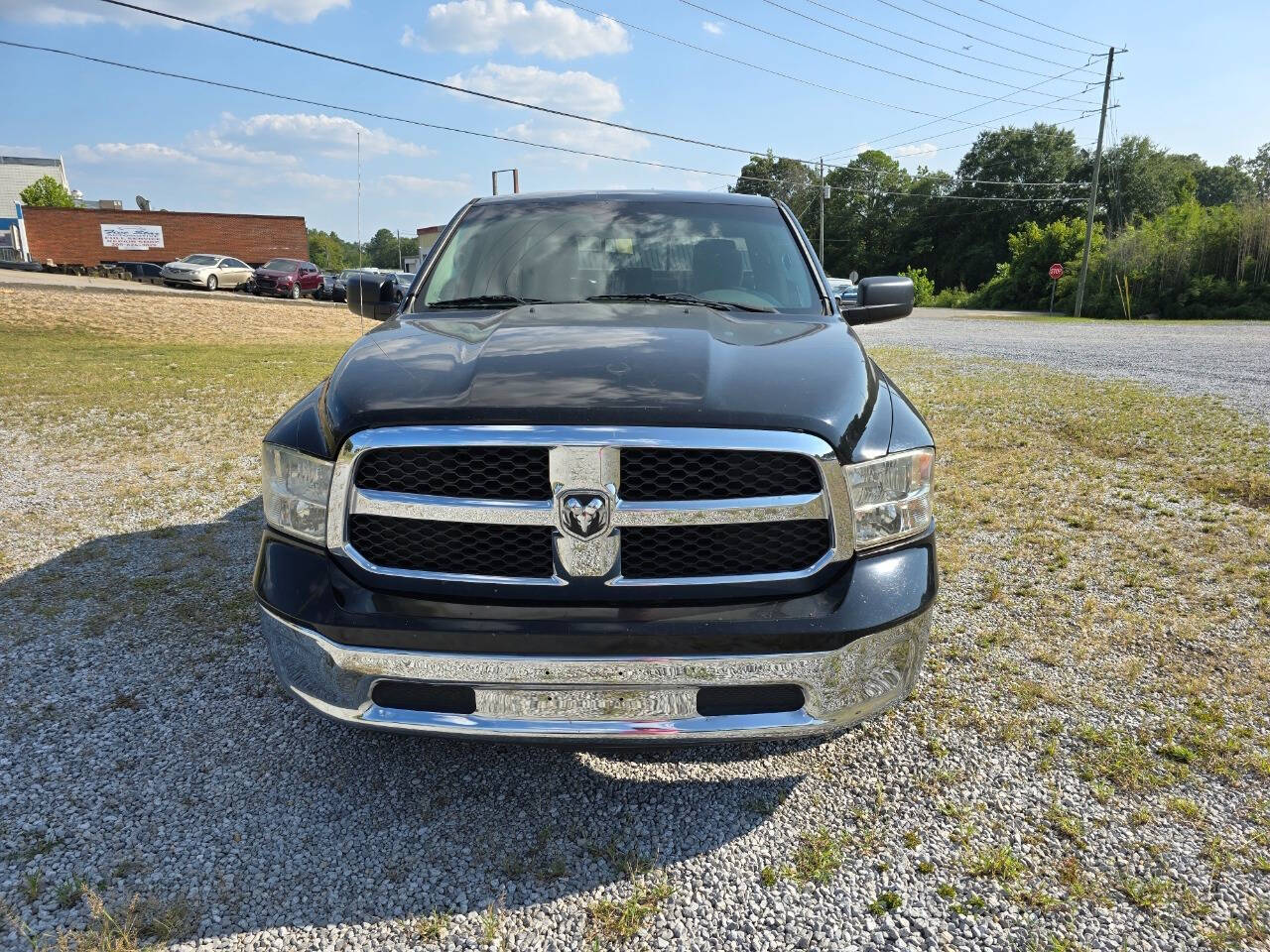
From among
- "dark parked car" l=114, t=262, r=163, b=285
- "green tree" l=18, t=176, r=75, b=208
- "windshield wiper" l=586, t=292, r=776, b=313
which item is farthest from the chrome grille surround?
"green tree" l=18, t=176, r=75, b=208

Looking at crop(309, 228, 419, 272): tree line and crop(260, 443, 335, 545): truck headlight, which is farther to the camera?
crop(309, 228, 419, 272): tree line

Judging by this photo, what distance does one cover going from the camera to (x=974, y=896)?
204 cm

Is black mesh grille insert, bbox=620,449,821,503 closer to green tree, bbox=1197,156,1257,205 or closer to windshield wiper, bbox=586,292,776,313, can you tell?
windshield wiper, bbox=586,292,776,313

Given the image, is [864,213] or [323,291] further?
[864,213]

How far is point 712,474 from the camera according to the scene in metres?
2.00

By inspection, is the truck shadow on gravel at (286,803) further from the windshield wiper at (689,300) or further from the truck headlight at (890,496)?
the windshield wiper at (689,300)

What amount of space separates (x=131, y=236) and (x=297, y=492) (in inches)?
2102

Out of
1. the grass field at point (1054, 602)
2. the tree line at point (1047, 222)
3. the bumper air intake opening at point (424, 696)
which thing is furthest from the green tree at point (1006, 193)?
the bumper air intake opening at point (424, 696)

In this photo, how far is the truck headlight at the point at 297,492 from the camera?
2123mm

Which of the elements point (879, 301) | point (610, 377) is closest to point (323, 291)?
point (879, 301)

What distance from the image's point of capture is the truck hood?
201 centimetres

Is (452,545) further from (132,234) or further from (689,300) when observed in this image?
(132,234)

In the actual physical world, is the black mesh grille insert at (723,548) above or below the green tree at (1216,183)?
below

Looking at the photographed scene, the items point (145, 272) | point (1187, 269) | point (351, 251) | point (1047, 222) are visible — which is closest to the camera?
point (1187, 269)
